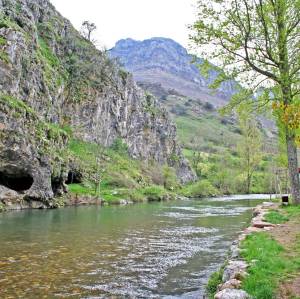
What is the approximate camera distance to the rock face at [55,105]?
5594 cm

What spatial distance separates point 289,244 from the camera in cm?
1568

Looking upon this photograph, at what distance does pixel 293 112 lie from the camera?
1368cm

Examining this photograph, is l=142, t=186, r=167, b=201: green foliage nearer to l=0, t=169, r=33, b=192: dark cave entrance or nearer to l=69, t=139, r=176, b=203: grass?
l=69, t=139, r=176, b=203: grass

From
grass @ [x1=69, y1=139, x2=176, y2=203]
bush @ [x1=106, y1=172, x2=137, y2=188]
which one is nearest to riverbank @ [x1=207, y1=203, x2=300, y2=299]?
grass @ [x1=69, y1=139, x2=176, y2=203]

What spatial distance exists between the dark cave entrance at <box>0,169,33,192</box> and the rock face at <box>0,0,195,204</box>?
0.46 feet

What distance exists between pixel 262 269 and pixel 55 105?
273 feet

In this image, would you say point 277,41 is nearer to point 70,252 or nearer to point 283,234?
point 283,234

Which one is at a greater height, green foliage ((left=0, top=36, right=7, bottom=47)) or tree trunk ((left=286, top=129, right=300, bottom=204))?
green foliage ((left=0, top=36, right=7, bottom=47))

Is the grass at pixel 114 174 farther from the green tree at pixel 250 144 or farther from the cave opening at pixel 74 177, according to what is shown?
the green tree at pixel 250 144

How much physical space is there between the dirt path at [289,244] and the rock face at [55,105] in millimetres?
41266

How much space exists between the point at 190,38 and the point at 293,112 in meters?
15.4

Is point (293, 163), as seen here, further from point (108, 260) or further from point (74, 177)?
point (74, 177)

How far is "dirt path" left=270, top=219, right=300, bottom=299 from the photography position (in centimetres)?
999

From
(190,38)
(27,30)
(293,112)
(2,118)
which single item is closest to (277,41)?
(190,38)
